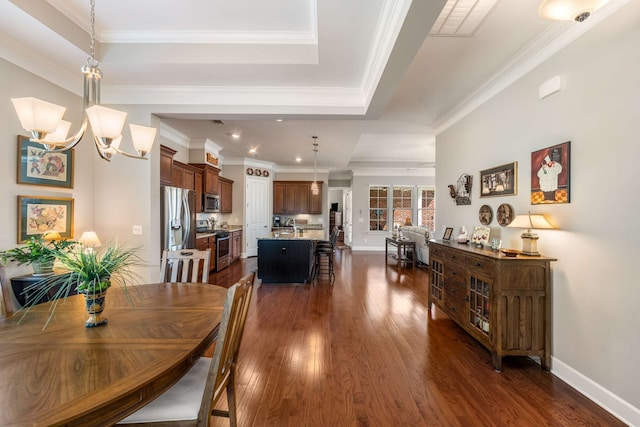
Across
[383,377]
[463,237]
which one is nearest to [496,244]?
[463,237]

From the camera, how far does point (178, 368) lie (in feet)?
3.75

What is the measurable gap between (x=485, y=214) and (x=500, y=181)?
1.50 feet

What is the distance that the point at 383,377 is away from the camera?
221 cm

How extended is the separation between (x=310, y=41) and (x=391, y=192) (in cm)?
698

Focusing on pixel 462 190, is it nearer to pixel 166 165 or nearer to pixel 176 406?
pixel 176 406

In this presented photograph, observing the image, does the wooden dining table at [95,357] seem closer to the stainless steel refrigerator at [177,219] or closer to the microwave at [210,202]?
the stainless steel refrigerator at [177,219]

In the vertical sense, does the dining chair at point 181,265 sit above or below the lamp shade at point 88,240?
below

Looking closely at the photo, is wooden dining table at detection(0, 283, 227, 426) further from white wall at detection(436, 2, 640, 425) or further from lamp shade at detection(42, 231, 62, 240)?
white wall at detection(436, 2, 640, 425)

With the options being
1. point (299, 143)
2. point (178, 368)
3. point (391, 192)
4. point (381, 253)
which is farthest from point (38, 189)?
point (391, 192)

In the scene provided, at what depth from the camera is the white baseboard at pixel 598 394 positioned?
5.62 ft

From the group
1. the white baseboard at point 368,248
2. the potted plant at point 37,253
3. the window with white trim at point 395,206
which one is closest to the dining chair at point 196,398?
the potted plant at point 37,253

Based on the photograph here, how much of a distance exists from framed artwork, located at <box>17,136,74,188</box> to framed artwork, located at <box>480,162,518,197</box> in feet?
14.4

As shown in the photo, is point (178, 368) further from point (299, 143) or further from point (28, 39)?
point (299, 143)

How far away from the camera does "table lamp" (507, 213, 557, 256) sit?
223 cm
